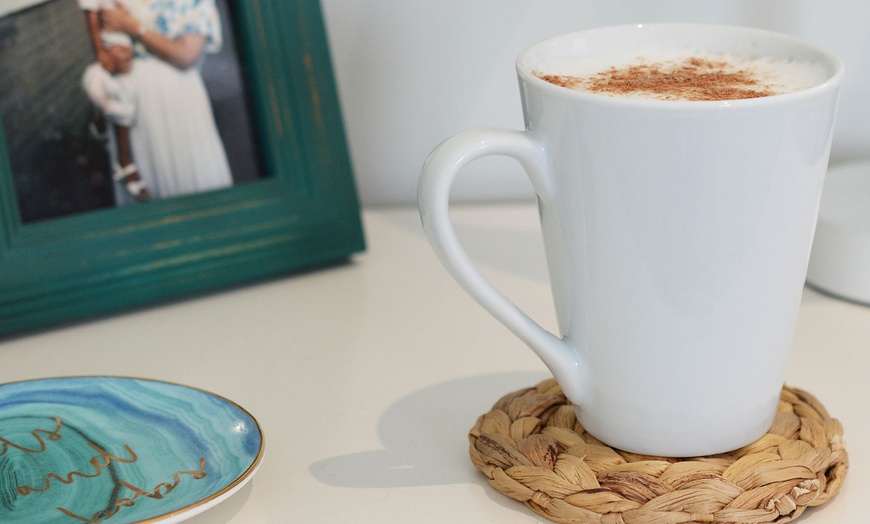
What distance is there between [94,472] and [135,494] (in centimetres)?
3

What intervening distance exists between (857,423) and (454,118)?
41 centimetres

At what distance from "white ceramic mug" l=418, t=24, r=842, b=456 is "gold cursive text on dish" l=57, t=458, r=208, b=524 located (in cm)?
15

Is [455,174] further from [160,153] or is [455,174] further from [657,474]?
[160,153]

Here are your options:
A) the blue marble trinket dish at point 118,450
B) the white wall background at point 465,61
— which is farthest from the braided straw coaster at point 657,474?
the white wall background at point 465,61

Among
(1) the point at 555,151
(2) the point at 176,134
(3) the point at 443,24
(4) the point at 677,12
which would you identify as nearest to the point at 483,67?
(3) the point at 443,24

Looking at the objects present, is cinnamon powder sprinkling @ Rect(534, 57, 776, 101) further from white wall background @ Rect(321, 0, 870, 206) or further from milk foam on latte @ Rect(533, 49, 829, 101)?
white wall background @ Rect(321, 0, 870, 206)

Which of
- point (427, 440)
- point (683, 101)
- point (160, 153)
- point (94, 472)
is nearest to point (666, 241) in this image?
point (683, 101)

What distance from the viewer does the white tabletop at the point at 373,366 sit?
1.42 feet

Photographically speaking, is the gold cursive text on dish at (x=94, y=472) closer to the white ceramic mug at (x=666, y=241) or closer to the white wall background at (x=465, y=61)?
the white ceramic mug at (x=666, y=241)

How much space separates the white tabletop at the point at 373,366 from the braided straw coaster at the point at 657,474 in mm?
14

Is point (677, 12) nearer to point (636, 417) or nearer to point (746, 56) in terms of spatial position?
point (746, 56)

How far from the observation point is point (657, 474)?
0.41 metres

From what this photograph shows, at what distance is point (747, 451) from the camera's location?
43 centimetres

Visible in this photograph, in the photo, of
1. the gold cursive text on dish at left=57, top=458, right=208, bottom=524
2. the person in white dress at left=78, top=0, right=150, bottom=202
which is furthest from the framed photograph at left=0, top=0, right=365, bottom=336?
→ the gold cursive text on dish at left=57, top=458, right=208, bottom=524
